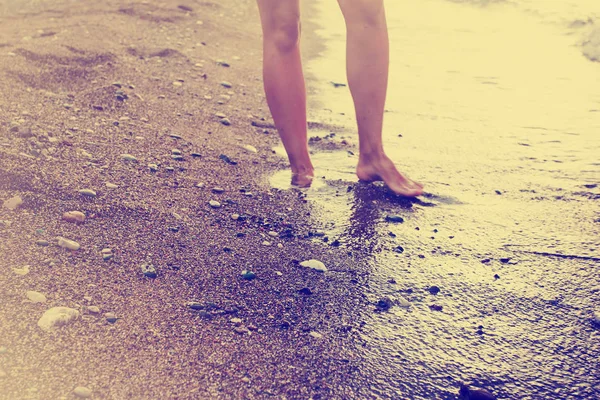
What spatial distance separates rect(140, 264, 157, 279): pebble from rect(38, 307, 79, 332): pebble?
298mm

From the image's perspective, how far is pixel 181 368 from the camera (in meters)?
1.60

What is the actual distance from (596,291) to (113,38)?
412cm

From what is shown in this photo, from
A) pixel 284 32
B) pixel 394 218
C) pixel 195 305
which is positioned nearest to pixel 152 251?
pixel 195 305

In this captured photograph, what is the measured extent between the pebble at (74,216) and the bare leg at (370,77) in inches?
48.0

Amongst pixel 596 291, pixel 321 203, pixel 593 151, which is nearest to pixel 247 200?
pixel 321 203

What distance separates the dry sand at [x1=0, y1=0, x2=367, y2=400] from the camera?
159 cm

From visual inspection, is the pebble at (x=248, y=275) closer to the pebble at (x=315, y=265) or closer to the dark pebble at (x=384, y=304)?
the pebble at (x=315, y=265)

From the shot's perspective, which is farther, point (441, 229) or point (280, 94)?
point (280, 94)

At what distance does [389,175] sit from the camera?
2777 millimetres

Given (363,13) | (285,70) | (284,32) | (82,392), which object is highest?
(363,13)

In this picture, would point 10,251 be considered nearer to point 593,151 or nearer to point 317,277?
point 317,277

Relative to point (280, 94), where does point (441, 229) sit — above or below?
below

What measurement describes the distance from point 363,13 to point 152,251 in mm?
1279

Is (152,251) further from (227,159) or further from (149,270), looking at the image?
(227,159)
